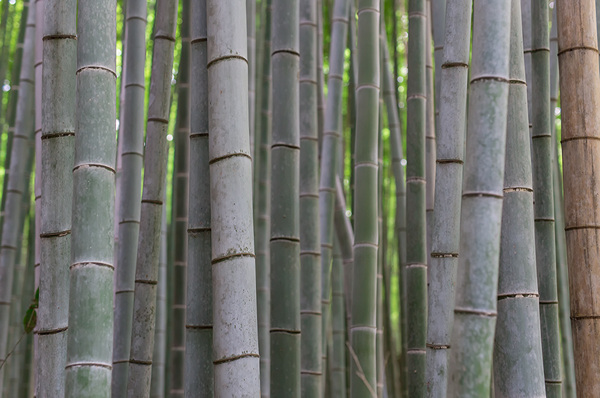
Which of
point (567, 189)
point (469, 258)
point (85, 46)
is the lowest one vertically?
point (469, 258)

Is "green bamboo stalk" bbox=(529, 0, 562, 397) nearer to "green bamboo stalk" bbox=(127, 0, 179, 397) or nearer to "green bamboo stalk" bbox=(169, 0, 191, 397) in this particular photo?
"green bamboo stalk" bbox=(127, 0, 179, 397)

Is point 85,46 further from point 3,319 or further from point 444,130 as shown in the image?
point 3,319

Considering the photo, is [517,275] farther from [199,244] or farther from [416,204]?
[416,204]

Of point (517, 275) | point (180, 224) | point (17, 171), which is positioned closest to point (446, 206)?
point (517, 275)

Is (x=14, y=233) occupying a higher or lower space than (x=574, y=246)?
higher

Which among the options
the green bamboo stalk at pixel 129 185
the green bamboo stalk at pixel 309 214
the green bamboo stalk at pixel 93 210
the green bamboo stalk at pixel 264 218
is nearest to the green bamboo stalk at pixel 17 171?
the green bamboo stalk at pixel 129 185

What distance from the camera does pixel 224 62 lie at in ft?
4.61

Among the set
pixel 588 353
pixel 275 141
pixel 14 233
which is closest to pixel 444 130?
pixel 275 141

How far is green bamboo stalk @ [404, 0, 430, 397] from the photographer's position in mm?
2318

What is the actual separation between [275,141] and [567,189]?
693 mm

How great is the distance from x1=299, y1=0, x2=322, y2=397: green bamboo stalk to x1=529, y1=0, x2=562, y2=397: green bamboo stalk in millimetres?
630

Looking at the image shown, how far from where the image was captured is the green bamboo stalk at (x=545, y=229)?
5.43 ft

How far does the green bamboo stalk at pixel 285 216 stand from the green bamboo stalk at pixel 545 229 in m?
0.58

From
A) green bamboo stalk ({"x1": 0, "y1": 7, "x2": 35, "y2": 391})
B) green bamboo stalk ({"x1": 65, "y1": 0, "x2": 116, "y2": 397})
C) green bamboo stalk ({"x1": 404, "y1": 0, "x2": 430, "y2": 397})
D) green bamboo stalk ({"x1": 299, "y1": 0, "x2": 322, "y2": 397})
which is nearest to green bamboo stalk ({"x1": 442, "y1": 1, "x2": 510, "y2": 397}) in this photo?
green bamboo stalk ({"x1": 65, "y1": 0, "x2": 116, "y2": 397})
